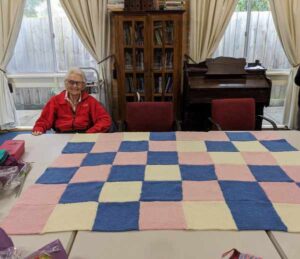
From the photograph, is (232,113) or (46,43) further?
(46,43)

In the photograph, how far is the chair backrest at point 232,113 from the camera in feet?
8.11

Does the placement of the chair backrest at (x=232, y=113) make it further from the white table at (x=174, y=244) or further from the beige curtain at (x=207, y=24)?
the white table at (x=174, y=244)

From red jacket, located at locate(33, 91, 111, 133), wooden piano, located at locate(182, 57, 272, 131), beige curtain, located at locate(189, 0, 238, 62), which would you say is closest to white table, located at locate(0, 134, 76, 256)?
red jacket, located at locate(33, 91, 111, 133)

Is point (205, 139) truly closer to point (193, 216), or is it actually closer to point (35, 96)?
point (193, 216)

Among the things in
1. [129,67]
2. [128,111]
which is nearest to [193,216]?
[128,111]

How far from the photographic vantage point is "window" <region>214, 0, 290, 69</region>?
3707mm

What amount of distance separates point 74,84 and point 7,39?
1.76m

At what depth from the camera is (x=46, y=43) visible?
3.94m

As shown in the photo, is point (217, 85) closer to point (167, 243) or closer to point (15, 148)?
point (15, 148)

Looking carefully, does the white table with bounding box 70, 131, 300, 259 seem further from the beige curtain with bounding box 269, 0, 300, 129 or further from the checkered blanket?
the beige curtain with bounding box 269, 0, 300, 129

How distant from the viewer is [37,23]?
3848mm

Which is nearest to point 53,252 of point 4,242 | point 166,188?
point 4,242

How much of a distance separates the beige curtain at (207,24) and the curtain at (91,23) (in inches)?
42.0

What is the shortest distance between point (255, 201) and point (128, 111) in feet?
4.79
